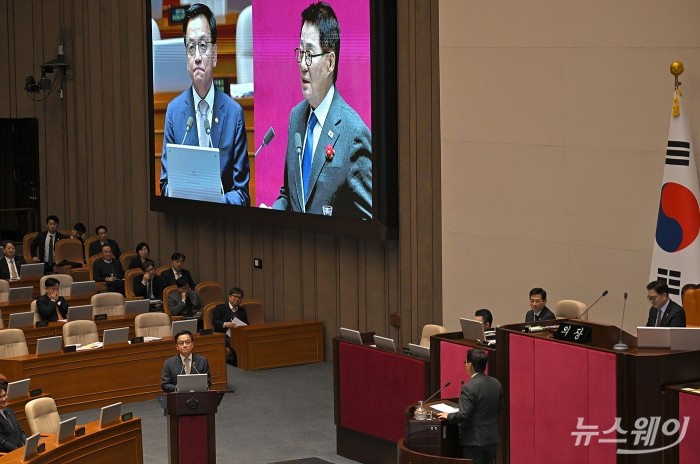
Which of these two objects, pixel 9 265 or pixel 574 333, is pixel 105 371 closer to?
pixel 9 265

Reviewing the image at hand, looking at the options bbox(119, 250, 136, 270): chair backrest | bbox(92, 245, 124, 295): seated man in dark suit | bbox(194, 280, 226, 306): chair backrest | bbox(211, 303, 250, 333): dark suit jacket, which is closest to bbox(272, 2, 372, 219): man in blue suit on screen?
bbox(211, 303, 250, 333): dark suit jacket

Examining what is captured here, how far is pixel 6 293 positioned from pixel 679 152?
29.6ft

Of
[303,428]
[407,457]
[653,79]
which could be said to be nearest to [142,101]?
[303,428]

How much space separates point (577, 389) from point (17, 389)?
501 centimetres

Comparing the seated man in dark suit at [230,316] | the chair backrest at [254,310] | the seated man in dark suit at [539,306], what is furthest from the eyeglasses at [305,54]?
the seated man in dark suit at [539,306]

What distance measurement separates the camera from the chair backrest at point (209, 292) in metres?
15.8

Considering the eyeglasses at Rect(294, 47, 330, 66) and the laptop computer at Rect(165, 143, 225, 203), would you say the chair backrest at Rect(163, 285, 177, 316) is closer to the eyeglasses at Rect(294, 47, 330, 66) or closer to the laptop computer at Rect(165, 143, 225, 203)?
the laptop computer at Rect(165, 143, 225, 203)

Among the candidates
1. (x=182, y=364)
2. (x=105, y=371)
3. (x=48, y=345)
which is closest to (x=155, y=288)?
(x=105, y=371)

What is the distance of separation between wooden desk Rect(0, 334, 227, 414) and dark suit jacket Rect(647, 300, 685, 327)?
5.49 metres

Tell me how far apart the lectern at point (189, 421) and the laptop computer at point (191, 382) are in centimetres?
7

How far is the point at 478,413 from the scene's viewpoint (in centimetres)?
783

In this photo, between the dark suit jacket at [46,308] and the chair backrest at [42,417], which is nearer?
the chair backrest at [42,417]

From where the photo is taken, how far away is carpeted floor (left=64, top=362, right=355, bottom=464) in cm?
1069

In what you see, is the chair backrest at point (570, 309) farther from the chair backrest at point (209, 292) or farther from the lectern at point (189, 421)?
the chair backrest at point (209, 292)
